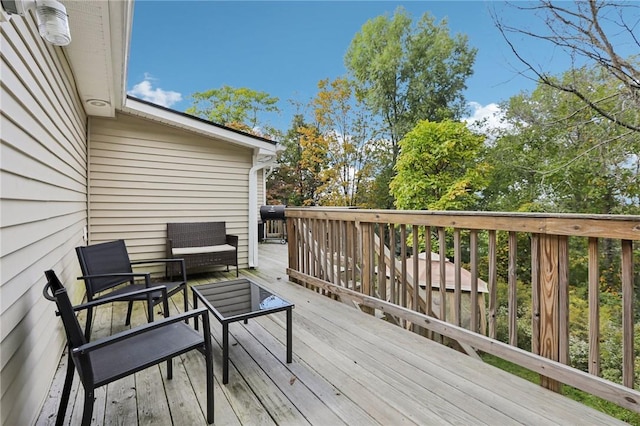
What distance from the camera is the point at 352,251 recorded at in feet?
10.9

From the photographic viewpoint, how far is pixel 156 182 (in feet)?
15.9

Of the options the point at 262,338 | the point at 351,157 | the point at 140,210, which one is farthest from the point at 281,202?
the point at 262,338

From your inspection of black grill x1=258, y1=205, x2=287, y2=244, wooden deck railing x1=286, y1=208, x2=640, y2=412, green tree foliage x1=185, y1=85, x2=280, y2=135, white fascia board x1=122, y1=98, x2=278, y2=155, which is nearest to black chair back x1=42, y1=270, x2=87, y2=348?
wooden deck railing x1=286, y1=208, x2=640, y2=412

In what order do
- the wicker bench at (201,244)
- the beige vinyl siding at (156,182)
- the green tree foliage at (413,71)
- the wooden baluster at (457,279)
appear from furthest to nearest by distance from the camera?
the green tree foliage at (413,71), the wicker bench at (201,244), the beige vinyl siding at (156,182), the wooden baluster at (457,279)

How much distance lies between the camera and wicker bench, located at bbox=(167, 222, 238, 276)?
15.1 feet

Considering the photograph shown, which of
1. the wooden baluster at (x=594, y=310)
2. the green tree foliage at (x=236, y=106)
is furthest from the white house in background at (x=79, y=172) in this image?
the green tree foliage at (x=236, y=106)

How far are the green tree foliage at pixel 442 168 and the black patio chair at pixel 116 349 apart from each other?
9189 millimetres

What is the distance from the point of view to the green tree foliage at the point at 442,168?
983 centimetres

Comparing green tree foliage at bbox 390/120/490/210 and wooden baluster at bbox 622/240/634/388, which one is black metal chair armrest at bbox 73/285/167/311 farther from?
green tree foliage at bbox 390/120/490/210

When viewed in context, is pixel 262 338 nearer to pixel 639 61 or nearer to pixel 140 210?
pixel 140 210

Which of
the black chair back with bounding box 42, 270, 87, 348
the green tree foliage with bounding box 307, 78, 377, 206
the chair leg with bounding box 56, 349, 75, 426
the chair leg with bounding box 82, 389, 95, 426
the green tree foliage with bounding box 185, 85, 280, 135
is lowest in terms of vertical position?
the chair leg with bounding box 56, 349, 75, 426

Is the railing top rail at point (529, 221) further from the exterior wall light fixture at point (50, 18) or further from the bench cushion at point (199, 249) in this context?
the bench cushion at point (199, 249)

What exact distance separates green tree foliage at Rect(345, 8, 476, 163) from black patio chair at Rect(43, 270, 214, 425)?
42.4 feet

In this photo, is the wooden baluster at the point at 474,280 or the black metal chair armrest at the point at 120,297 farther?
the wooden baluster at the point at 474,280
